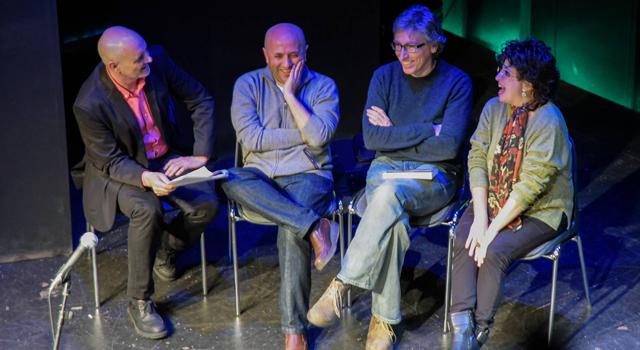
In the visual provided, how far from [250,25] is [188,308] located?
2.66 meters

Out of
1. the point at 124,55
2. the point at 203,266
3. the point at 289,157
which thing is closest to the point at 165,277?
the point at 203,266

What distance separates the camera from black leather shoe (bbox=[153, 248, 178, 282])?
14.4 ft

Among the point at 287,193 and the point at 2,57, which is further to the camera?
the point at 2,57

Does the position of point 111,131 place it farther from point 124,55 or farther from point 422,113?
point 422,113

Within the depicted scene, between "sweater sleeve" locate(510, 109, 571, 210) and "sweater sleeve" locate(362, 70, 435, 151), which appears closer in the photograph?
"sweater sleeve" locate(510, 109, 571, 210)

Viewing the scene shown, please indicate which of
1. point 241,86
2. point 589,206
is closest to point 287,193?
point 241,86

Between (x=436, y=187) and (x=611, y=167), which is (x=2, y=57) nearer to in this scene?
(x=436, y=187)

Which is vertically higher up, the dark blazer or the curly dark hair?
the curly dark hair

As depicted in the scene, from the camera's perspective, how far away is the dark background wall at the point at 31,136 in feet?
14.2

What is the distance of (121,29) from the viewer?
13.0ft

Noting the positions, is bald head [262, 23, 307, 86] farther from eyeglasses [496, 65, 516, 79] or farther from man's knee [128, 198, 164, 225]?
eyeglasses [496, 65, 516, 79]

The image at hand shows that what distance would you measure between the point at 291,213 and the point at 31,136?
1603mm

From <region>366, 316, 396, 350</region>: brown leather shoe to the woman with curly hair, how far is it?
0.30 m

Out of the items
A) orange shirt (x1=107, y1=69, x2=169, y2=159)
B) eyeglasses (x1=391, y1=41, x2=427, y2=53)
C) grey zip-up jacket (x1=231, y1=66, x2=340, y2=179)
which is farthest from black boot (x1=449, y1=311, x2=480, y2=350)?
orange shirt (x1=107, y1=69, x2=169, y2=159)
